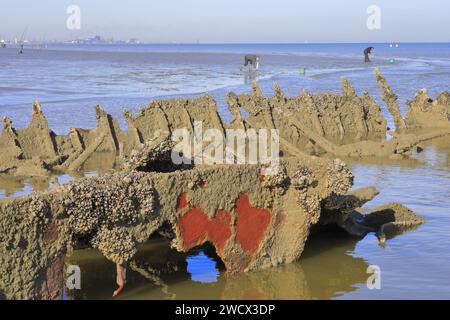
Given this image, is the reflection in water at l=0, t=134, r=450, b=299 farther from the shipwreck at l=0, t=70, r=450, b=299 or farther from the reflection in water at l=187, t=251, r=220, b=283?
the shipwreck at l=0, t=70, r=450, b=299

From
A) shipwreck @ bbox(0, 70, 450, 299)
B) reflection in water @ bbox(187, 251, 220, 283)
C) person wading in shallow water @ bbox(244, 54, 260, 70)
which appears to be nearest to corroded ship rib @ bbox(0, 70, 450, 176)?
reflection in water @ bbox(187, 251, 220, 283)

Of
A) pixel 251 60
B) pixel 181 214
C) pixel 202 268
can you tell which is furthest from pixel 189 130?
pixel 251 60

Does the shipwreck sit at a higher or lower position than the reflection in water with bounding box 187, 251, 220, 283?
higher

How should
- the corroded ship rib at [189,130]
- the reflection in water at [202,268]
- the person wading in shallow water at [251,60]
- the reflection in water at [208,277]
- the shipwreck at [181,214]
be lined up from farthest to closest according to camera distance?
the person wading in shallow water at [251,60] < the corroded ship rib at [189,130] < the reflection in water at [202,268] < the reflection in water at [208,277] < the shipwreck at [181,214]

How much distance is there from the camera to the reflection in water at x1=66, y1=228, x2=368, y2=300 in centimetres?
1159

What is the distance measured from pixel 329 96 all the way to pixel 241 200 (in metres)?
17.5

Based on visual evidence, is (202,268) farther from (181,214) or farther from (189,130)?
(189,130)

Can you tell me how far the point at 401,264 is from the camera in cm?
1295

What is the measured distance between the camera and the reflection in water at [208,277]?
11586 millimetres

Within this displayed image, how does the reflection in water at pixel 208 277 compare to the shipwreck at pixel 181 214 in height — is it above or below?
below

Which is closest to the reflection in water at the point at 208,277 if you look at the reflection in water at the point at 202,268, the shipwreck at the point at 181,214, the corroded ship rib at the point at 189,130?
the reflection in water at the point at 202,268

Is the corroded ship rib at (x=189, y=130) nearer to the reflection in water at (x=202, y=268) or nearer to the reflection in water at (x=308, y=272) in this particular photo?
the reflection in water at (x=308, y=272)

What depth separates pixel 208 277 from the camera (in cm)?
1230
